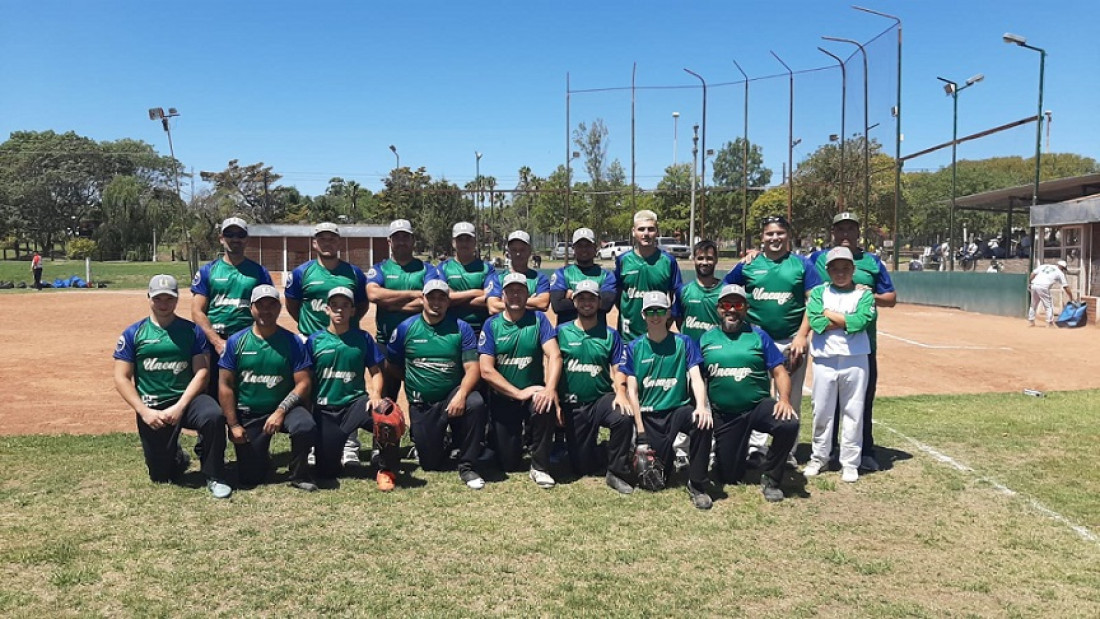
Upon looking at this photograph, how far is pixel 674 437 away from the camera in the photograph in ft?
17.7

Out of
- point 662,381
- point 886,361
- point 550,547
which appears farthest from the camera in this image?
point 886,361

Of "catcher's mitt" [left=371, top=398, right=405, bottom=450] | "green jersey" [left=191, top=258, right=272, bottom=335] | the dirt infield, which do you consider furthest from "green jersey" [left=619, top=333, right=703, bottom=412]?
the dirt infield

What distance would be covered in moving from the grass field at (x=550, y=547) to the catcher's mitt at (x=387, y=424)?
39 cm

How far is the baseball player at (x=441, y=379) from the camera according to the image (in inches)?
220

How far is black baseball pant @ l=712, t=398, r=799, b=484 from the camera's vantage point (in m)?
5.20

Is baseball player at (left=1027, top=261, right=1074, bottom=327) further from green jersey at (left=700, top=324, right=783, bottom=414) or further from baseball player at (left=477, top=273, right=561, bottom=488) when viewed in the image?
baseball player at (left=477, top=273, right=561, bottom=488)

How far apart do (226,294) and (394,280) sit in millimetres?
1356

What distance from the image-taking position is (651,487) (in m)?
5.34

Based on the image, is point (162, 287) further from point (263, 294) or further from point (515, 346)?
point (515, 346)

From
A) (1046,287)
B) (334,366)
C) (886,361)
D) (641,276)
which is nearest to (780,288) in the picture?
(641,276)

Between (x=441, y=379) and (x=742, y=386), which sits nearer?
(x=742, y=386)

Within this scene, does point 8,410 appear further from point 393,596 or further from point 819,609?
point 819,609

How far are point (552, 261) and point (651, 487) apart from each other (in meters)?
32.7

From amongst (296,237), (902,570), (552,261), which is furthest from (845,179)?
(296,237)
